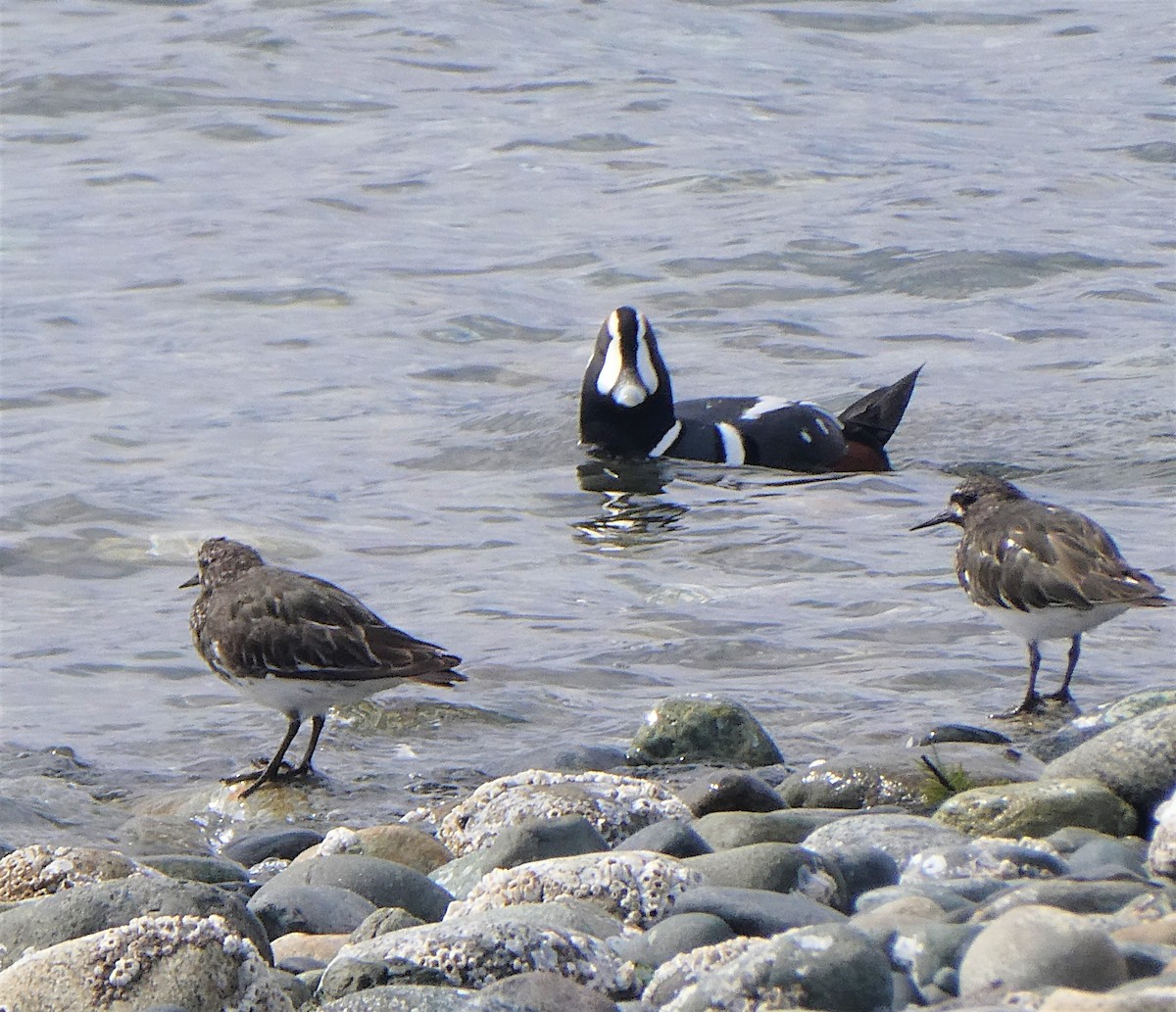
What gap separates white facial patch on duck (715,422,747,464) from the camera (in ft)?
37.4

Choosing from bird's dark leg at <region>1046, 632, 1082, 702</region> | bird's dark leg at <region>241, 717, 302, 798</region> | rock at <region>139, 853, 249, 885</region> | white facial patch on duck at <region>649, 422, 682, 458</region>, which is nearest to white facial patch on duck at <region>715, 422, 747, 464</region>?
white facial patch on duck at <region>649, 422, 682, 458</region>

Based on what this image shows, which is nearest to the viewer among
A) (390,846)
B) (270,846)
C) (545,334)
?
(390,846)

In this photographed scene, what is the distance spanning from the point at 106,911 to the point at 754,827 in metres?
1.89

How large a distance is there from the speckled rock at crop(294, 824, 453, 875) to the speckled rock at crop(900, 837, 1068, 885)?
1393 millimetres

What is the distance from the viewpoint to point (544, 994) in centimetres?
366

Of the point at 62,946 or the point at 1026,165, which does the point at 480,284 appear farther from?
the point at 62,946

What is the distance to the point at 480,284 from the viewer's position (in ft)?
47.8

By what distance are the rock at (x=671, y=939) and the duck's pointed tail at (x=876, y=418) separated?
7.26 meters

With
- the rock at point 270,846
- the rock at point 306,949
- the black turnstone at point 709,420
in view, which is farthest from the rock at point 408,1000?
the black turnstone at point 709,420

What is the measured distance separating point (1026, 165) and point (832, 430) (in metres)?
7.00

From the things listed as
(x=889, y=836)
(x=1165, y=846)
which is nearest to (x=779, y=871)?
(x=889, y=836)

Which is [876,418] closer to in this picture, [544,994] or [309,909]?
[309,909]

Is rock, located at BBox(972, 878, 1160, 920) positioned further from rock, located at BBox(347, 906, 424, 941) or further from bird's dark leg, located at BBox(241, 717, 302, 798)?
bird's dark leg, located at BBox(241, 717, 302, 798)

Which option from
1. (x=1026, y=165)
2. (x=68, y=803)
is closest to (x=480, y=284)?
(x=1026, y=165)
